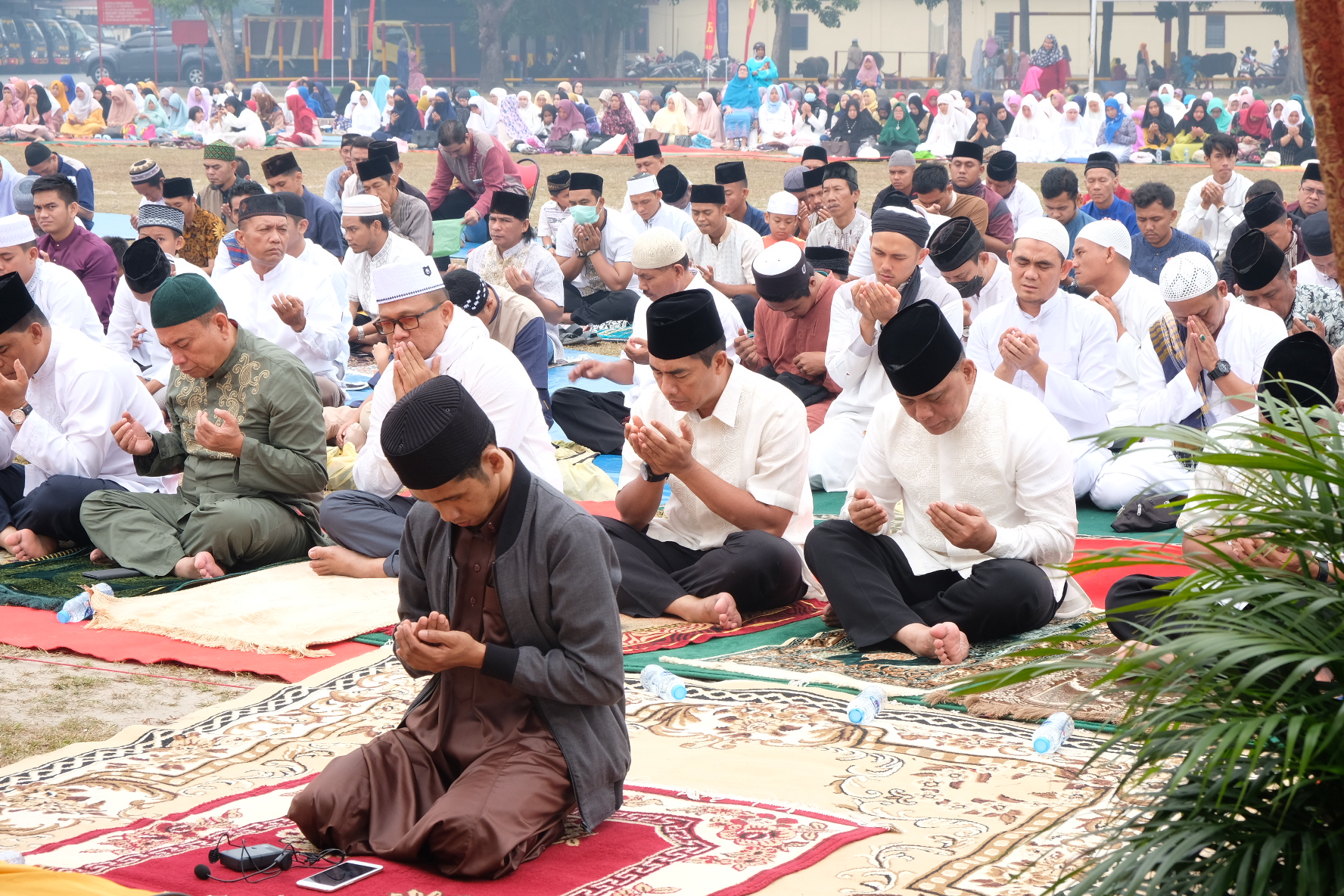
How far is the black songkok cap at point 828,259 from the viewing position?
7.98 metres

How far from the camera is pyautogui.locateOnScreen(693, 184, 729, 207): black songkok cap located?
910 cm

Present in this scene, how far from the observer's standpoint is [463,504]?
9.46ft

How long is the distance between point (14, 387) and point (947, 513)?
3.41 m

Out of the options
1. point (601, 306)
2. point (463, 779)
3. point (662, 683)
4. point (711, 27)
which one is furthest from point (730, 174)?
point (711, 27)

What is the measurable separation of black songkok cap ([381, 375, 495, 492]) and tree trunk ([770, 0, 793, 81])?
38.6 meters

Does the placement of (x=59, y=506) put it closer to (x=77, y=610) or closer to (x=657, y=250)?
(x=77, y=610)

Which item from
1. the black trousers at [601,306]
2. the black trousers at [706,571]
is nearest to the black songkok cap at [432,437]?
the black trousers at [706,571]

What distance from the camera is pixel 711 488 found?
14.9 feet

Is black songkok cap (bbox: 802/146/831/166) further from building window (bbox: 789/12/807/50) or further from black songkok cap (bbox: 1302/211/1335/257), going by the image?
building window (bbox: 789/12/807/50)

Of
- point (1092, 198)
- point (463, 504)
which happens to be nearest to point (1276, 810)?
point (463, 504)

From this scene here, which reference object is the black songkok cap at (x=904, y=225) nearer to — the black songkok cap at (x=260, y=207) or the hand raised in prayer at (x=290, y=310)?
the hand raised in prayer at (x=290, y=310)

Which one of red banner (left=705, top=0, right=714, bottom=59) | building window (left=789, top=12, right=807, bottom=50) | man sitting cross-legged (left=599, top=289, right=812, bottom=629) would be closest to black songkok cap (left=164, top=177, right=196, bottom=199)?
man sitting cross-legged (left=599, top=289, right=812, bottom=629)

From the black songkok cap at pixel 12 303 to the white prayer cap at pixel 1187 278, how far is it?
13.7 feet

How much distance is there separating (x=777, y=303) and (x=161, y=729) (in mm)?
3699
